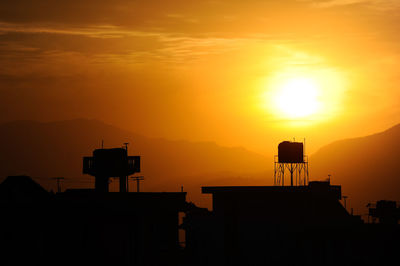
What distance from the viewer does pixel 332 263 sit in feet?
135

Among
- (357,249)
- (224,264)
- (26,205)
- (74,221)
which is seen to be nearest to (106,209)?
(74,221)

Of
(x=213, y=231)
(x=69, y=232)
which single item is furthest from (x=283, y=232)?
(x=69, y=232)

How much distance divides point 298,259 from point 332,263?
2188 millimetres

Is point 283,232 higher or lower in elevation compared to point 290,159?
lower

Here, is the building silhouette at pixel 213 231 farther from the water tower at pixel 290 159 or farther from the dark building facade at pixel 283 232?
the water tower at pixel 290 159

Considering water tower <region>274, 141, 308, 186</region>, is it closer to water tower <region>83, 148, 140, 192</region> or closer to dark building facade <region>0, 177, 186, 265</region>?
water tower <region>83, 148, 140, 192</region>

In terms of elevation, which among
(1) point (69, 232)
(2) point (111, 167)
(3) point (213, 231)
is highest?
(2) point (111, 167)

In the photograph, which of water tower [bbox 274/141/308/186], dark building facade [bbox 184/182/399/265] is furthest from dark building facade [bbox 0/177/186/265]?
water tower [bbox 274/141/308/186]

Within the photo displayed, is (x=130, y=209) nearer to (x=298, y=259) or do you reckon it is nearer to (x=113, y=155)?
(x=298, y=259)

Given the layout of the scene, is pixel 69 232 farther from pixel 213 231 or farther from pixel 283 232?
pixel 283 232

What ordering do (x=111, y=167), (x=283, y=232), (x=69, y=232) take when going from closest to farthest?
(x=69, y=232) → (x=283, y=232) → (x=111, y=167)

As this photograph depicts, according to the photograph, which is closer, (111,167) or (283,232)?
(283,232)

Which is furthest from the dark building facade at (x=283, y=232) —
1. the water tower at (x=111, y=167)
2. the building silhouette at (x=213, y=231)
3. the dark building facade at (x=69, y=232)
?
the water tower at (x=111, y=167)

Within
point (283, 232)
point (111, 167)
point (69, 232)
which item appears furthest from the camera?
point (111, 167)
